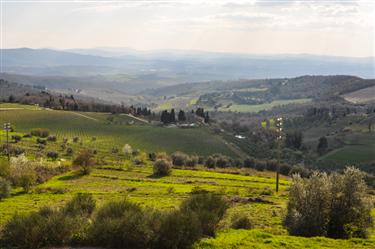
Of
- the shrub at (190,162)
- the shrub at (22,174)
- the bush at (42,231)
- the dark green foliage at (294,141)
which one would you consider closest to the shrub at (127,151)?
the shrub at (190,162)

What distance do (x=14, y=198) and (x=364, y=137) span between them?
129177mm

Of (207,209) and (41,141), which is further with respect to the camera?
(41,141)

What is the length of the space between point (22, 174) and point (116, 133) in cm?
6960

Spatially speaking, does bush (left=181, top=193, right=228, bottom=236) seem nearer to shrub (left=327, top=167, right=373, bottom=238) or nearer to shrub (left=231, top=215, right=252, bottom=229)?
shrub (left=231, top=215, right=252, bottom=229)

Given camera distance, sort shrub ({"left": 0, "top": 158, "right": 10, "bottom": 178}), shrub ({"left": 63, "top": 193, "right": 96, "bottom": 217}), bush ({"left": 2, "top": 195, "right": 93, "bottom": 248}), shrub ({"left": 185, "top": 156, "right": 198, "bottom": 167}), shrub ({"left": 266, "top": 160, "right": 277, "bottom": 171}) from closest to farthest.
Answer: bush ({"left": 2, "top": 195, "right": 93, "bottom": 248})
shrub ({"left": 63, "top": 193, "right": 96, "bottom": 217})
shrub ({"left": 0, "top": 158, "right": 10, "bottom": 178})
shrub ({"left": 185, "top": 156, "right": 198, "bottom": 167})
shrub ({"left": 266, "top": 160, "right": 277, "bottom": 171})

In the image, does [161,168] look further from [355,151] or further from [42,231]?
[355,151]

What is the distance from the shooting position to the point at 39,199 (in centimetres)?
4419

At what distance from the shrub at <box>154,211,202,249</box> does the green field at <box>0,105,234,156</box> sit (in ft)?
248

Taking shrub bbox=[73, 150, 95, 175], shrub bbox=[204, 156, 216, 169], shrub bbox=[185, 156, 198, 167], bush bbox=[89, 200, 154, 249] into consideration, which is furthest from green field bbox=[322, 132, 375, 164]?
bush bbox=[89, 200, 154, 249]

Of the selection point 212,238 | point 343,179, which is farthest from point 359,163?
point 212,238

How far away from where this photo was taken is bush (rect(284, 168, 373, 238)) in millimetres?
27641

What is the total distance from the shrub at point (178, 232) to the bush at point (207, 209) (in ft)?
4.63

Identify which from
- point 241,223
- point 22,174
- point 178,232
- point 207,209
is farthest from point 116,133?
point 178,232

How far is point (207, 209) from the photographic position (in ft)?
90.1
